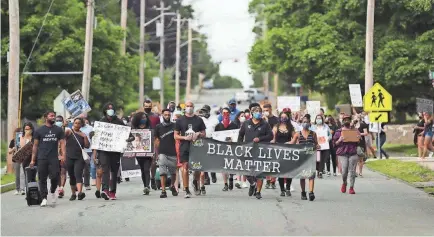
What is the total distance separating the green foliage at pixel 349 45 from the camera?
4047 centimetres

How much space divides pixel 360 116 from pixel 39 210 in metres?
13.8

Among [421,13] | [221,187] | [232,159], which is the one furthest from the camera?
[421,13]

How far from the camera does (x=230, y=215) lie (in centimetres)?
1620

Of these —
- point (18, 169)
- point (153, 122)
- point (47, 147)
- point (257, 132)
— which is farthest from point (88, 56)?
point (47, 147)

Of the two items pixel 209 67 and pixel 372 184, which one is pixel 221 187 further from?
pixel 209 67

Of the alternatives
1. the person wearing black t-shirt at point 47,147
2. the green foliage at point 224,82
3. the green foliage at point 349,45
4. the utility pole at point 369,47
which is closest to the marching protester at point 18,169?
the person wearing black t-shirt at point 47,147

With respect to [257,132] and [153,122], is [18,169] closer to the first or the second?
[153,122]

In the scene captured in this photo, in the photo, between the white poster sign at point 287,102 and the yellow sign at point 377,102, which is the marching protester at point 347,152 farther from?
the white poster sign at point 287,102

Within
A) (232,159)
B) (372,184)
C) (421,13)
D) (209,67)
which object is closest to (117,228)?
(232,159)

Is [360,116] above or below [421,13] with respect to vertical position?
below

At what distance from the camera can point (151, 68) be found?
8069 cm

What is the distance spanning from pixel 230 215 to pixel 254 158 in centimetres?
403

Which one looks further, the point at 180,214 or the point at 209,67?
the point at 209,67

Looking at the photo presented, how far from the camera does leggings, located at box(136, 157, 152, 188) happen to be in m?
20.8
